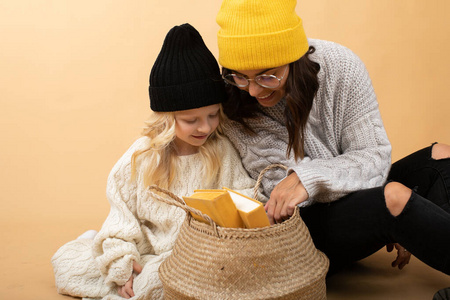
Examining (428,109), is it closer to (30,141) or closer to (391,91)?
(391,91)

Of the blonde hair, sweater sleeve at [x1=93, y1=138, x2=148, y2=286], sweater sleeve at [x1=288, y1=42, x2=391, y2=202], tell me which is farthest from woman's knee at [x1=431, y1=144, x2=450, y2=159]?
sweater sleeve at [x1=93, y1=138, x2=148, y2=286]

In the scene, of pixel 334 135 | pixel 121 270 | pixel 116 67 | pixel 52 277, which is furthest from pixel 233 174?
pixel 116 67

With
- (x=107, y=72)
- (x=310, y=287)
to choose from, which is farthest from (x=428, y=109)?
(x=310, y=287)

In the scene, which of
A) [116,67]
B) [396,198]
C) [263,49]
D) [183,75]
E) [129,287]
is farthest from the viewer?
[116,67]

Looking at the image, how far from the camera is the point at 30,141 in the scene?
371 centimetres

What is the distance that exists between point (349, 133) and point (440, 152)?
0.35 metres

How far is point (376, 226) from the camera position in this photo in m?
2.09

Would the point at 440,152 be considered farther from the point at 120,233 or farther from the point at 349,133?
the point at 120,233

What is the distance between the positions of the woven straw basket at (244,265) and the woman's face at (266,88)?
49 centimetres

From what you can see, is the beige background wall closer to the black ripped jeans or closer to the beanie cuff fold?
the black ripped jeans

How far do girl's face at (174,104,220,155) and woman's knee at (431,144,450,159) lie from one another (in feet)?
2.61

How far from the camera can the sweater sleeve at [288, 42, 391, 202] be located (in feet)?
7.22

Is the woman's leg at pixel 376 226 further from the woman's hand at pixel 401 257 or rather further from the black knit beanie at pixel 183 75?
the black knit beanie at pixel 183 75

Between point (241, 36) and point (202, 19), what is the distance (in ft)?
5.41
